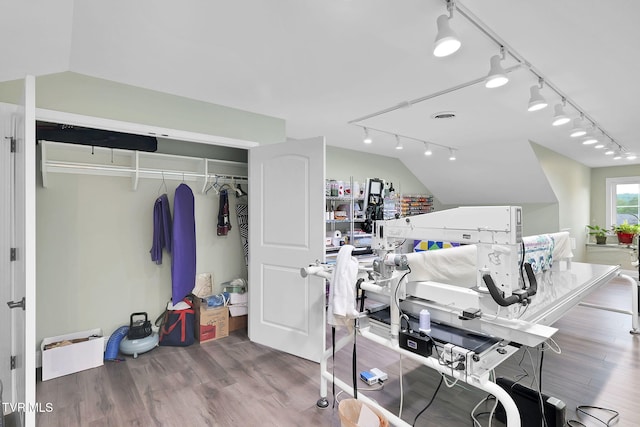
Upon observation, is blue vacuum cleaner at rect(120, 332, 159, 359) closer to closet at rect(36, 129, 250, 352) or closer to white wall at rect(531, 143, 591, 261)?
closet at rect(36, 129, 250, 352)

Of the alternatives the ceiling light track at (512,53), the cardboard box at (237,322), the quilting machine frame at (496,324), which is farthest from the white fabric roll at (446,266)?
the cardboard box at (237,322)

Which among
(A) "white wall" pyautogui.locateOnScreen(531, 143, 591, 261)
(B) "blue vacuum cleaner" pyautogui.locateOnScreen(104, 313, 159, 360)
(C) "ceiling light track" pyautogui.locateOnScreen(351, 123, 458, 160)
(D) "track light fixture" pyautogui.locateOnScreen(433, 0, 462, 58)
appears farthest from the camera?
(A) "white wall" pyautogui.locateOnScreen(531, 143, 591, 261)

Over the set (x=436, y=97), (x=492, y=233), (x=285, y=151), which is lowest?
(x=492, y=233)

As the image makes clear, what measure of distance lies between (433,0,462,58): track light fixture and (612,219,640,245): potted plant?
6.92m

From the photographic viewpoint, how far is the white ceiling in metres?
1.62

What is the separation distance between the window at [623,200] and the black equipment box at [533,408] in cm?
710

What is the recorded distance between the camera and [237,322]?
11.3ft

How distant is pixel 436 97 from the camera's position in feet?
9.55

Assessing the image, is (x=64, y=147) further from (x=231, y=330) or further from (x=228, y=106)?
(x=231, y=330)

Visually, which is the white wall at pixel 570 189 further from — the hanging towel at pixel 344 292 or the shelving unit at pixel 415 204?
the hanging towel at pixel 344 292

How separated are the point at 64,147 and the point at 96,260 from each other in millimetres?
1070

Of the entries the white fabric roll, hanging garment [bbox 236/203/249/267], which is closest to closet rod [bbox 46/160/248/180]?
hanging garment [bbox 236/203/249/267]

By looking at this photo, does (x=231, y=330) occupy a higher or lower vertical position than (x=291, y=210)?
lower

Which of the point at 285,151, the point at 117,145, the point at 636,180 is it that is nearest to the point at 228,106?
the point at 285,151
